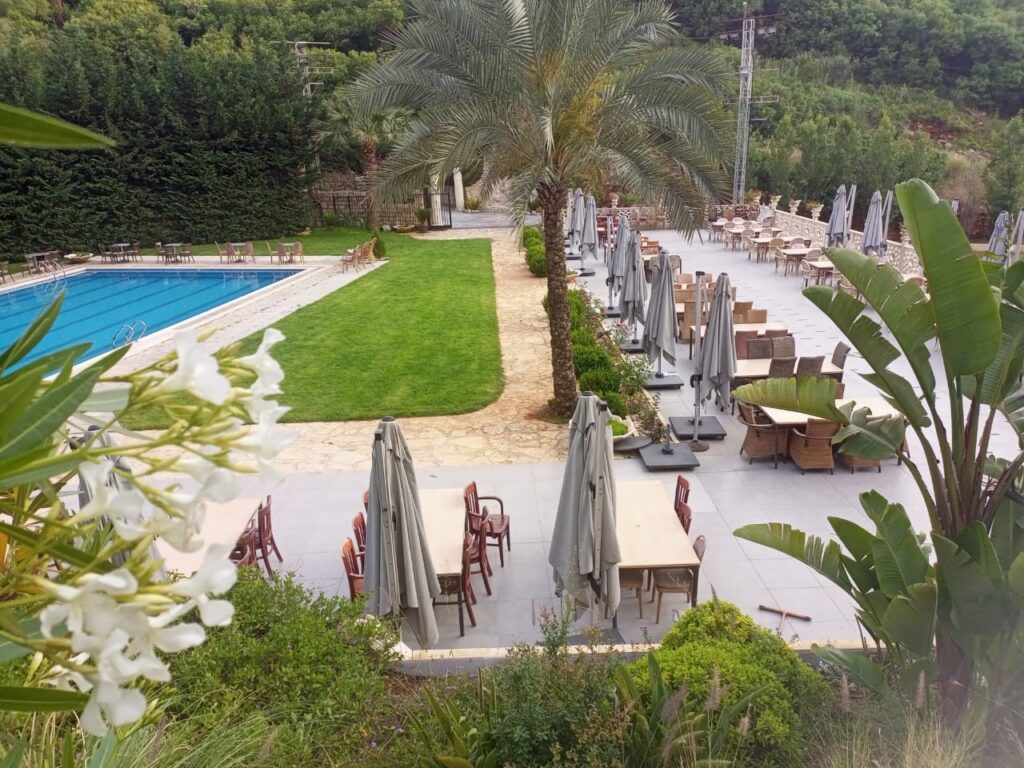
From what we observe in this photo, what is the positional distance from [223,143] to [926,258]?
33.0m

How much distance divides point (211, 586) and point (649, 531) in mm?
6201

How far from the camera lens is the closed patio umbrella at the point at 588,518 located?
5.92 meters

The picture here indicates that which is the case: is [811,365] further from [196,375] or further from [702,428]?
[196,375]

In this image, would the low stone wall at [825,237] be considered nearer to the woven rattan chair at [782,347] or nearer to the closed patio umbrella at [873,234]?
the closed patio umbrella at [873,234]

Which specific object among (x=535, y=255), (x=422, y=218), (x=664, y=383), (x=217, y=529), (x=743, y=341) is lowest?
(x=664, y=383)

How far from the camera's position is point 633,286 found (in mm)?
13602

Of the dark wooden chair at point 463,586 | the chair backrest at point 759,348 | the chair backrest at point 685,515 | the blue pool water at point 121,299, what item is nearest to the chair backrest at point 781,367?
the chair backrest at point 759,348

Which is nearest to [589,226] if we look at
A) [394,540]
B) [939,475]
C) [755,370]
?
[755,370]

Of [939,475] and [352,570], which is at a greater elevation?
[939,475]

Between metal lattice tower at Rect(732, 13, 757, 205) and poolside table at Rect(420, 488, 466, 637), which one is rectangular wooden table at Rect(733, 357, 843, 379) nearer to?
poolside table at Rect(420, 488, 466, 637)

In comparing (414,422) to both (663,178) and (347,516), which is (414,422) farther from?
(663,178)

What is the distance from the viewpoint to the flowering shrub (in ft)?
2.80

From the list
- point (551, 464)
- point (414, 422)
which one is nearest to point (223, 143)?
point (414, 422)

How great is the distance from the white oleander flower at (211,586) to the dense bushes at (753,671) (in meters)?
3.69
